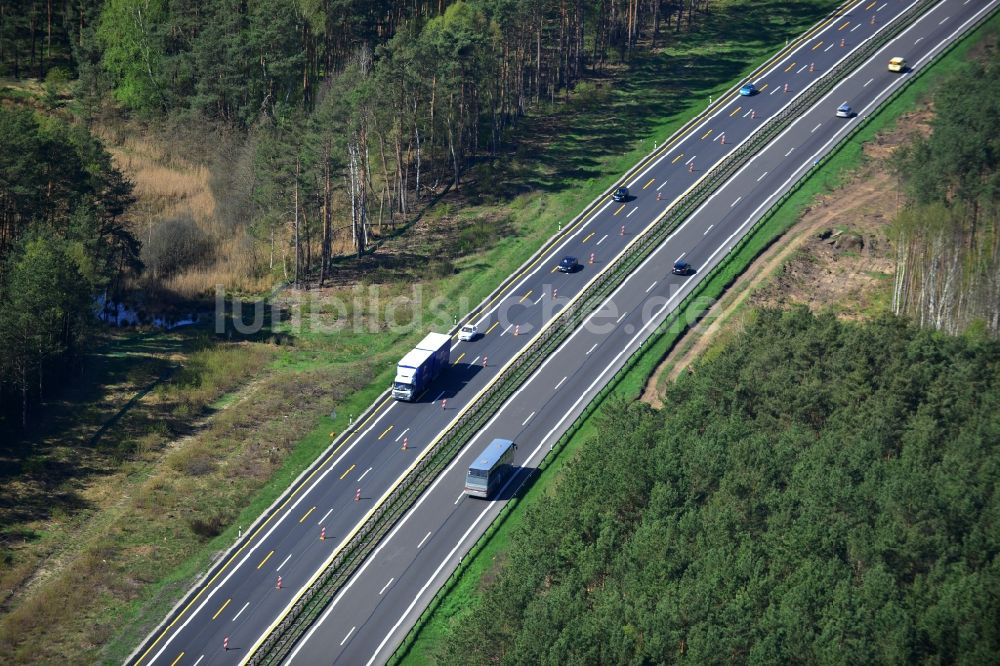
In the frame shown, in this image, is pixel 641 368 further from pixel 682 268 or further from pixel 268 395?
pixel 268 395

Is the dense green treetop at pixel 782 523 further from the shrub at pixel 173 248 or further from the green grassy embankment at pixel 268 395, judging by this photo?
the shrub at pixel 173 248

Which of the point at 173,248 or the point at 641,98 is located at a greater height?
the point at 641,98

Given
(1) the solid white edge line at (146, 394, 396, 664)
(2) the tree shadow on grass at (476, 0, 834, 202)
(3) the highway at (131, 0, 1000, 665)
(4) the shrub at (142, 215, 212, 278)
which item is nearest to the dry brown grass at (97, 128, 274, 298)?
(4) the shrub at (142, 215, 212, 278)

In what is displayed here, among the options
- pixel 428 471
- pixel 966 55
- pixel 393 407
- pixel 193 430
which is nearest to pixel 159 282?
pixel 193 430

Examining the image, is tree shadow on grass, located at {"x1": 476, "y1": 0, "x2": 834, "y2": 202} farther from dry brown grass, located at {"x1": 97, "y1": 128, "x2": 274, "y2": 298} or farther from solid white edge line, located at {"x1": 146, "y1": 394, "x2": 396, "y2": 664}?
solid white edge line, located at {"x1": 146, "y1": 394, "x2": 396, "y2": 664}

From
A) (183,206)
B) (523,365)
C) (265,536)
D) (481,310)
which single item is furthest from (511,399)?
Result: (183,206)

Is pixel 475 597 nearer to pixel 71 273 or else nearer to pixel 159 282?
pixel 71 273
